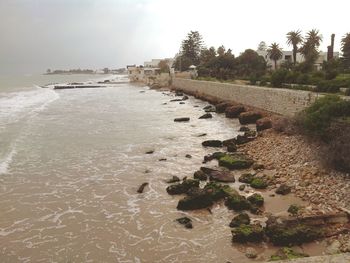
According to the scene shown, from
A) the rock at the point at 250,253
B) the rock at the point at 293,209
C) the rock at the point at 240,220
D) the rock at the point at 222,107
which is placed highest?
the rock at the point at 293,209

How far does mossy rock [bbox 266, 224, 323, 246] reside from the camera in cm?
782

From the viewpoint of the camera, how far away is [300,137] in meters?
15.2

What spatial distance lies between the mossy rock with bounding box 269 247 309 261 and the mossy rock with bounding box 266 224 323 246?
0.23m

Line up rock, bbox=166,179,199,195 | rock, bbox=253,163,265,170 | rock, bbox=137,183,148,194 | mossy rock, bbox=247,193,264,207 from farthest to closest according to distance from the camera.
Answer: rock, bbox=253,163,265,170 → rock, bbox=137,183,148,194 → rock, bbox=166,179,199,195 → mossy rock, bbox=247,193,264,207

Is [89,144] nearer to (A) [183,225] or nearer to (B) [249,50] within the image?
(A) [183,225]

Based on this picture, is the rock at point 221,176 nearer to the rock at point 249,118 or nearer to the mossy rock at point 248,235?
the mossy rock at point 248,235

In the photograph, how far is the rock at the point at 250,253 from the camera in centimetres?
750

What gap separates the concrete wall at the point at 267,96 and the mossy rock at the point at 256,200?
10223mm

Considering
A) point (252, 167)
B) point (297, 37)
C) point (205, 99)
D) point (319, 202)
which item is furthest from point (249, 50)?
point (319, 202)

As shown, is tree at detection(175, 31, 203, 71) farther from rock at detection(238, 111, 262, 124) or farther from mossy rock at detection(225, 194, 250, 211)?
mossy rock at detection(225, 194, 250, 211)

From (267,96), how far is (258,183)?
14644 millimetres

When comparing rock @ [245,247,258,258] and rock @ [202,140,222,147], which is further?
rock @ [202,140,222,147]

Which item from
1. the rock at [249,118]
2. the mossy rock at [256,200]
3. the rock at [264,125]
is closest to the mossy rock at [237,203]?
the mossy rock at [256,200]

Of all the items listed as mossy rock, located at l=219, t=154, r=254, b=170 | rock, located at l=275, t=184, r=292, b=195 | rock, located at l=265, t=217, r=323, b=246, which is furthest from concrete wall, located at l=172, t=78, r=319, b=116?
rock, located at l=265, t=217, r=323, b=246
